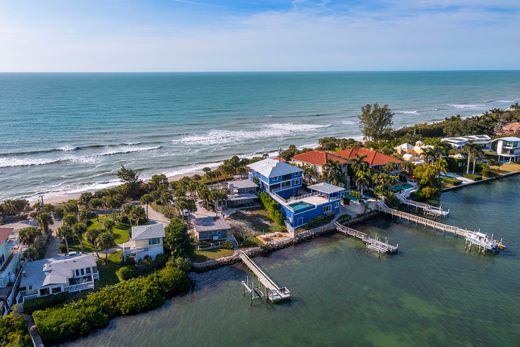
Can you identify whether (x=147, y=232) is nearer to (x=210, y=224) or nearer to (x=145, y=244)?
(x=145, y=244)

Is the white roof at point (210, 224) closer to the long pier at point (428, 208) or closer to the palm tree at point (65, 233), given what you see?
the palm tree at point (65, 233)

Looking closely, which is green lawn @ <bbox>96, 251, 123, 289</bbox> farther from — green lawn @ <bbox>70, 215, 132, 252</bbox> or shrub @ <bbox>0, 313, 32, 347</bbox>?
shrub @ <bbox>0, 313, 32, 347</bbox>

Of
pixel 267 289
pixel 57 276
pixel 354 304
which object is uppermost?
pixel 57 276

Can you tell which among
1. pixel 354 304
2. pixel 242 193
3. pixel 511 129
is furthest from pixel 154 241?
pixel 511 129

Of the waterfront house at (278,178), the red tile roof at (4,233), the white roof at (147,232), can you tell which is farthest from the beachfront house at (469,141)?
the red tile roof at (4,233)

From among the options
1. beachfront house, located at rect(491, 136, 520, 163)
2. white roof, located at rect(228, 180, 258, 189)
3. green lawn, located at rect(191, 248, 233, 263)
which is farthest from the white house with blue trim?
beachfront house, located at rect(491, 136, 520, 163)
